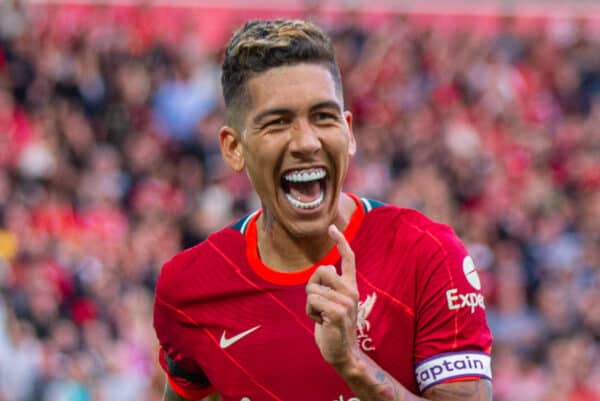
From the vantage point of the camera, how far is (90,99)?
13523 mm

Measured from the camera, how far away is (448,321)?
398cm

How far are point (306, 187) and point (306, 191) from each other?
0.01m

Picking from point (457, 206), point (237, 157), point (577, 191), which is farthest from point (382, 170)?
point (237, 157)

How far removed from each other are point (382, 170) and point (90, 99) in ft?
9.50

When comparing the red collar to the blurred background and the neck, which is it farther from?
the blurred background

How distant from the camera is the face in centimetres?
405

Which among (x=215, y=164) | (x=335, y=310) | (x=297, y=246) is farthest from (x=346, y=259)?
(x=215, y=164)

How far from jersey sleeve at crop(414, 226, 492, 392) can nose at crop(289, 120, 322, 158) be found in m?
0.44

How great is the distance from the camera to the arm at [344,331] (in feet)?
12.0

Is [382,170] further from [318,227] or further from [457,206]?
[318,227]

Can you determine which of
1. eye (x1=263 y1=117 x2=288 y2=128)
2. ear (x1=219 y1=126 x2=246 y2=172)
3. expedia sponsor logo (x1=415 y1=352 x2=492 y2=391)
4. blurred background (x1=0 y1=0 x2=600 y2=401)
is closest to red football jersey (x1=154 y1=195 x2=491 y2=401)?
expedia sponsor logo (x1=415 y1=352 x2=492 y2=391)

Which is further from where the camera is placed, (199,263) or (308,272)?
(199,263)

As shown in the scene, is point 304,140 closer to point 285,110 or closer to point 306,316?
point 285,110

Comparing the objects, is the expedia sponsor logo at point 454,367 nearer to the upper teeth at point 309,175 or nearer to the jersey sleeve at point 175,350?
the upper teeth at point 309,175
